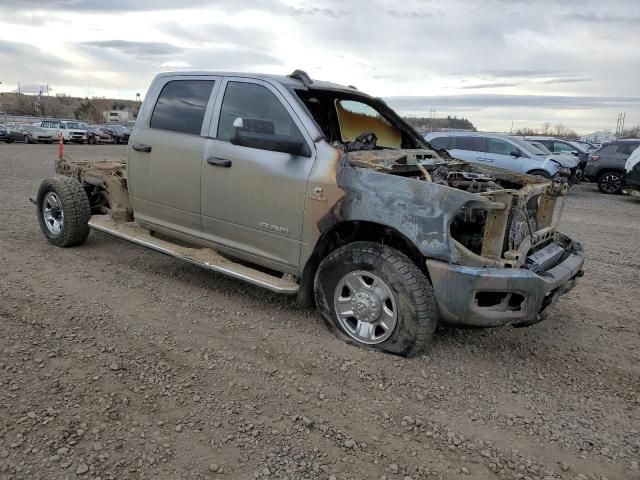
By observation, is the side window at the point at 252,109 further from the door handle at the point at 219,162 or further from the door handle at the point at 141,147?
the door handle at the point at 141,147

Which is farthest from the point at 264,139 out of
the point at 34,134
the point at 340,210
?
the point at 34,134

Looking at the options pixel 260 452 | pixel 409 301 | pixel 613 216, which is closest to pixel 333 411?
pixel 260 452

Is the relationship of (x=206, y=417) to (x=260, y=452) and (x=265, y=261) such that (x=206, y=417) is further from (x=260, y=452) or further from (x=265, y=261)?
(x=265, y=261)

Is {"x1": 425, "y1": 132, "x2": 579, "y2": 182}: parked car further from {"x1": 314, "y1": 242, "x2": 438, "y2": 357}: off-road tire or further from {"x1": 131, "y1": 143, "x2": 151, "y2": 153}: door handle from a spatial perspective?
{"x1": 314, "y1": 242, "x2": 438, "y2": 357}: off-road tire

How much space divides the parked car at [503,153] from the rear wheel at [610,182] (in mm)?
1711

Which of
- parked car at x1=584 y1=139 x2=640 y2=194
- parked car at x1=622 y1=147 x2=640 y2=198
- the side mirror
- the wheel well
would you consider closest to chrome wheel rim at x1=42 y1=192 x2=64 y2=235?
the side mirror

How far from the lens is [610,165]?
15492mm

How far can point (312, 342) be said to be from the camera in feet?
13.1

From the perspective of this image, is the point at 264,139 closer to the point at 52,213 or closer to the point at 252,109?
the point at 252,109

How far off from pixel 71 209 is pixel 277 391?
3831 millimetres

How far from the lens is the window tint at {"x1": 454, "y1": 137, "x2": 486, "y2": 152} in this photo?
14250 mm

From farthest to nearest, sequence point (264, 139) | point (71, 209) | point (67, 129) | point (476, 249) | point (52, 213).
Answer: point (67, 129) → point (52, 213) → point (71, 209) → point (264, 139) → point (476, 249)

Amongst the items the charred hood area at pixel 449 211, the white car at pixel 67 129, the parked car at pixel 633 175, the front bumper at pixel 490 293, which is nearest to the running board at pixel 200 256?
the charred hood area at pixel 449 211

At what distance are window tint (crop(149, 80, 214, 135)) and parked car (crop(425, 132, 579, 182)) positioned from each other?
32.9 ft
